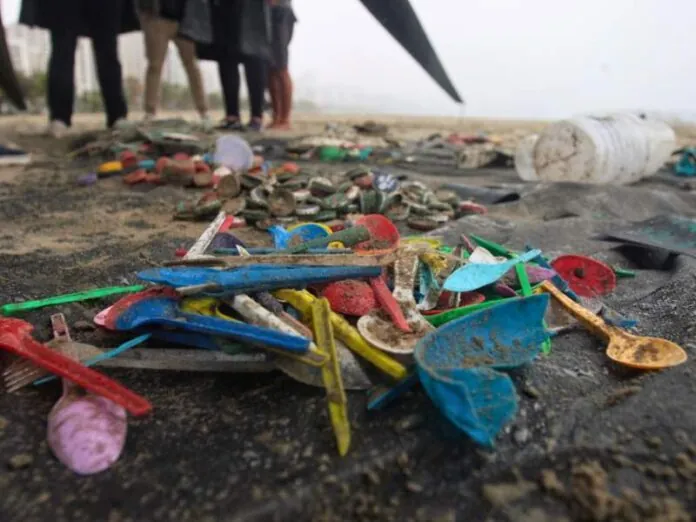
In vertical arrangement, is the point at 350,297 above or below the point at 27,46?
below

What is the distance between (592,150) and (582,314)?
85.9 inches

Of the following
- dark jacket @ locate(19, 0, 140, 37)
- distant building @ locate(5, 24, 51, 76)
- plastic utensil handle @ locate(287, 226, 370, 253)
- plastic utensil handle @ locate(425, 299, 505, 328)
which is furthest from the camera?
distant building @ locate(5, 24, 51, 76)

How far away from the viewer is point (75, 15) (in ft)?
14.0

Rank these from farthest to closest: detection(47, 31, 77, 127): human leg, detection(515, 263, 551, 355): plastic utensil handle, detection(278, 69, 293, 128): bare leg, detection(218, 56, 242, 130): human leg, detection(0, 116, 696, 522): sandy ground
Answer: detection(278, 69, 293, 128): bare leg → detection(218, 56, 242, 130): human leg → detection(47, 31, 77, 127): human leg → detection(515, 263, 551, 355): plastic utensil handle → detection(0, 116, 696, 522): sandy ground

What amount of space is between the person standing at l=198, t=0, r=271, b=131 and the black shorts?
0.12 m

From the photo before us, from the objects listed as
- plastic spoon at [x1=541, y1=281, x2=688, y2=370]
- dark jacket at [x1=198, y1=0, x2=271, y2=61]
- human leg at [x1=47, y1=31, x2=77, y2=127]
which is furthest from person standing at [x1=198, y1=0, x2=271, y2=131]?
plastic spoon at [x1=541, y1=281, x2=688, y2=370]

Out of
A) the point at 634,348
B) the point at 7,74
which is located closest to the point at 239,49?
the point at 7,74

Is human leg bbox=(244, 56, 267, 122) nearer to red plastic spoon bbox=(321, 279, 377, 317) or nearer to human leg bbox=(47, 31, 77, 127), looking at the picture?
human leg bbox=(47, 31, 77, 127)

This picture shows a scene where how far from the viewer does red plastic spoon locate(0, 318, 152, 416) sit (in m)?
0.85

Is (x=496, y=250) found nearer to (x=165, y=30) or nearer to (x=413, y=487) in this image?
(x=413, y=487)

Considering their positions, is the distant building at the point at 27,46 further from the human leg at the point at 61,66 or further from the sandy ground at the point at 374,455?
the sandy ground at the point at 374,455

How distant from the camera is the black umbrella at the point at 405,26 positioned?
Result: 3281mm

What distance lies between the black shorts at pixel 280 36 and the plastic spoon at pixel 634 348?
5042 millimetres

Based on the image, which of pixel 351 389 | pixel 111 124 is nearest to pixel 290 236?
pixel 351 389
